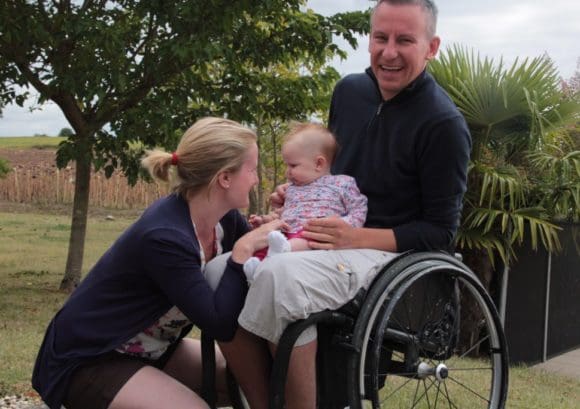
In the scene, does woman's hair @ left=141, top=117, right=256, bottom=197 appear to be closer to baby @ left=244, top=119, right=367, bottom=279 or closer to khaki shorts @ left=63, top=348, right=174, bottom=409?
baby @ left=244, top=119, right=367, bottom=279

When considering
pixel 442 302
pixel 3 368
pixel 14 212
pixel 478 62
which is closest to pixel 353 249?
pixel 442 302

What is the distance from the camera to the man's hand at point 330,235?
2.91 meters

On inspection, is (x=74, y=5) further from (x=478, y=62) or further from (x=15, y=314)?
(x=478, y=62)

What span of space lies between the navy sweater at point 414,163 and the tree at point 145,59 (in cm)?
454

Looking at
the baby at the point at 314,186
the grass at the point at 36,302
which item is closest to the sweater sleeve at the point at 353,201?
the baby at the point at 314,186

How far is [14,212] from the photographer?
2572 centimetres

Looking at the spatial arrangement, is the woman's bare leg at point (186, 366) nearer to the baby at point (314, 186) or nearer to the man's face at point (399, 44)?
the baby at point (314, 186)

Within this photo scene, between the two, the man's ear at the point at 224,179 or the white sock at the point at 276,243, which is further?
the man's ear at the point at 224,179

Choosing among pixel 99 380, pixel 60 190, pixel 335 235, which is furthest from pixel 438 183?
pixel 60 190

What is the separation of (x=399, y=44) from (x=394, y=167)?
0.49 metres

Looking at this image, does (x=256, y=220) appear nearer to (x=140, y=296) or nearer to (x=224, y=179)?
(x=224, y=179)

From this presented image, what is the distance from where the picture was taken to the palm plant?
296 inches

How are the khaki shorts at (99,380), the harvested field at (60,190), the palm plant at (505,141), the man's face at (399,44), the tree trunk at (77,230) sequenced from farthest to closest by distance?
the harvested field at (60,190), the tree trunk at (77,230), the palm plant at (505,141), the man's face at (399,44), the khaki shorts at (99,380)

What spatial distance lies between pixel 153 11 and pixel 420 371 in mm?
6197
